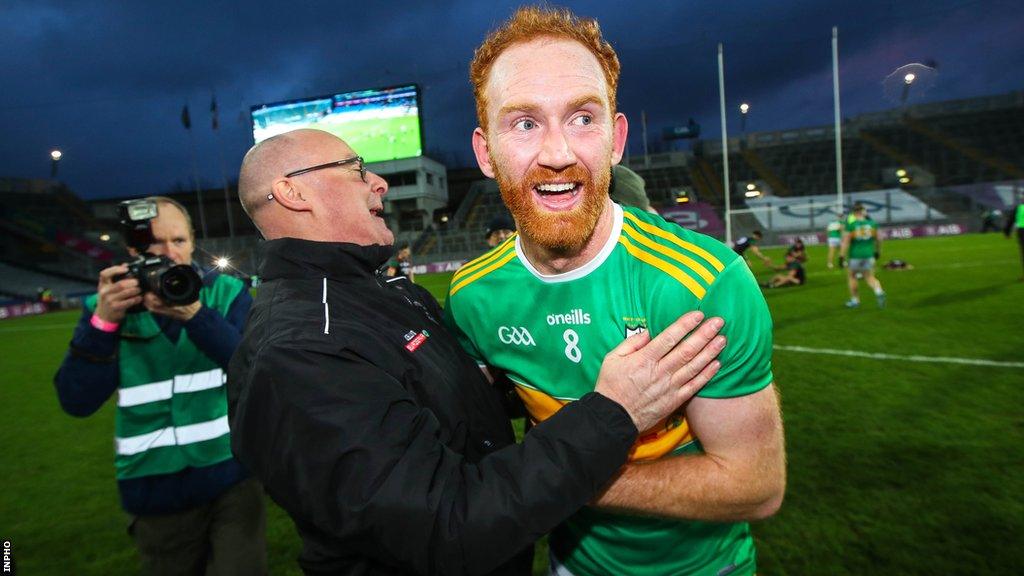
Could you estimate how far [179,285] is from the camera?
2787 mm

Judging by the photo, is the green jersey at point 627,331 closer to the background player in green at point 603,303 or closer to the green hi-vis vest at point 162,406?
the background player in green at point 603,303

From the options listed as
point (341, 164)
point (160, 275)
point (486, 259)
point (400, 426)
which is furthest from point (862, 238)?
point (400, 426)

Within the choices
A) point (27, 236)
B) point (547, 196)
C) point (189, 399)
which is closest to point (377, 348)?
point (547, 196)

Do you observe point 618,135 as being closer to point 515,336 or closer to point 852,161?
point 515,336

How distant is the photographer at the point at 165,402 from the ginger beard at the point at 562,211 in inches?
73.0

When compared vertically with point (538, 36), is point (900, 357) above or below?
below

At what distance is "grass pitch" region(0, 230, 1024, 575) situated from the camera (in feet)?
12.5

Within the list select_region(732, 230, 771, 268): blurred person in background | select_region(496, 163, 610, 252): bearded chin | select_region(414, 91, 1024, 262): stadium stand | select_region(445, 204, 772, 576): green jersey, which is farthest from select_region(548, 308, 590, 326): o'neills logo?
select_region(414, 91, 1024, 262): stadium stand

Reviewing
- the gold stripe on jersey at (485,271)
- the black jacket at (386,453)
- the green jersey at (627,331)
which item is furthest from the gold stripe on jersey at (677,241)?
the black jacket at (386,453)

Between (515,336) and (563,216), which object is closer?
(563,216)

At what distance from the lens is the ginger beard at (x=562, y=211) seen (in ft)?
6.08

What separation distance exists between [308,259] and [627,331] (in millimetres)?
1142

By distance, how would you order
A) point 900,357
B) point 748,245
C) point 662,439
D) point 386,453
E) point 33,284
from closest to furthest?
point 386,453
point 662,439
point 900,357
point 748,245
point 33,284

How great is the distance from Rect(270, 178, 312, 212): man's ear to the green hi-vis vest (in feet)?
4.42
